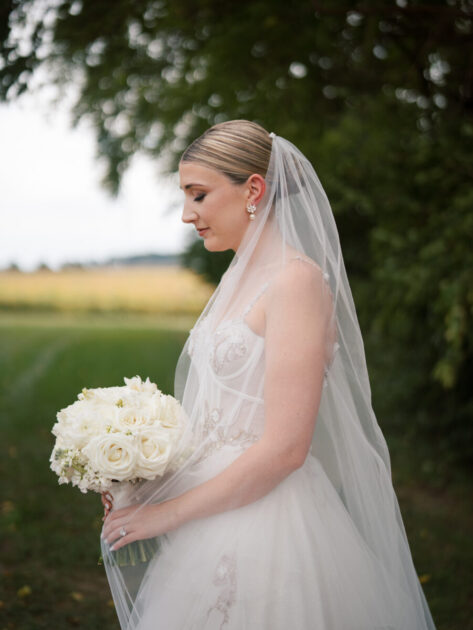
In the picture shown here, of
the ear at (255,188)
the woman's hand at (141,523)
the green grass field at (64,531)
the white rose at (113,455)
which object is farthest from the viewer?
the green grass field at (64,531)

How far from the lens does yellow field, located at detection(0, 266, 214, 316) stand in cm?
1694

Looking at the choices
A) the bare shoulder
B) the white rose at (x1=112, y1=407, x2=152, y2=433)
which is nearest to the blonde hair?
the bare shoulder

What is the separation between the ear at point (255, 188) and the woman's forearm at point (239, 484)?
902 mm

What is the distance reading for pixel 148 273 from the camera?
19109 mm

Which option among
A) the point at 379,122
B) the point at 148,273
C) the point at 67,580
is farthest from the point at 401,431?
the point at 148,273

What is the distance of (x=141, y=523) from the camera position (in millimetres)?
2186

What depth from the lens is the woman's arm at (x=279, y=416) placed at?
207 centimetres

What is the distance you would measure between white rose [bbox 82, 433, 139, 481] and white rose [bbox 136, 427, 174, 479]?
0.03 meters

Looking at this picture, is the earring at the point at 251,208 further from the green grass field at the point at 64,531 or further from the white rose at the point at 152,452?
the green grass field at the point at 64,531

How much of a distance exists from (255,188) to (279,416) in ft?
2.86

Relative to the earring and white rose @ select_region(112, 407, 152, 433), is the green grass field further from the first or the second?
the earring

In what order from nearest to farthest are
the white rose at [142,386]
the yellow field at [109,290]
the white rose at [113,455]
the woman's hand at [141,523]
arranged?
the white rose at [113,455] < the woman's hand at [141,523] < the white rose at [142,386] < the yellow field at [109,290]

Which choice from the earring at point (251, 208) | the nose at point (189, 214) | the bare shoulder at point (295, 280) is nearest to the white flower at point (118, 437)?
the bare shoulder at point (295, 280)

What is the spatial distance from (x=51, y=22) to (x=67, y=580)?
4.46m
